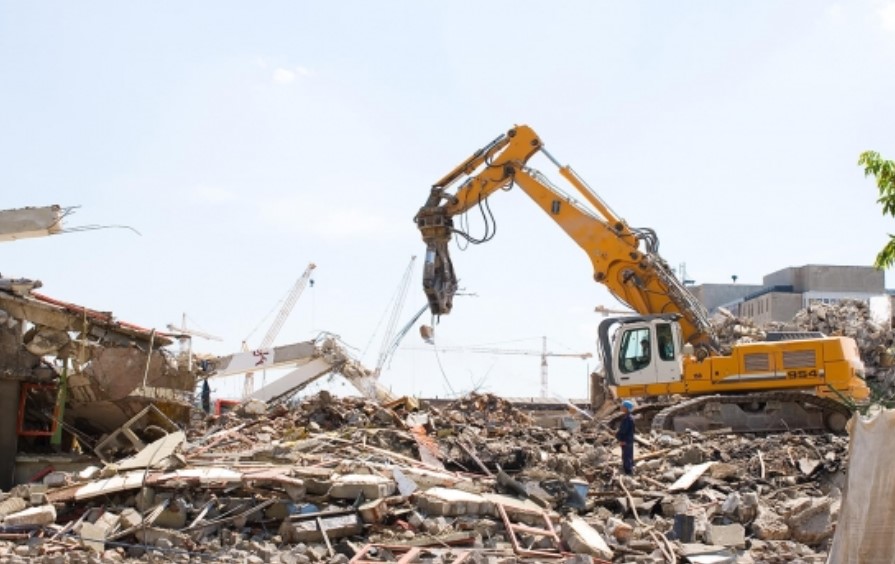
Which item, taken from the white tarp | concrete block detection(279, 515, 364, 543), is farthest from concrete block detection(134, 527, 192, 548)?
the white tarp

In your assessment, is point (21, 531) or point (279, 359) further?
point (279, 359)

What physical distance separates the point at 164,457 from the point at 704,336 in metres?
9.79

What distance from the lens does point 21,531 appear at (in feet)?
31.1

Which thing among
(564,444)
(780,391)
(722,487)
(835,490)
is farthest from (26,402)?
(780,391)

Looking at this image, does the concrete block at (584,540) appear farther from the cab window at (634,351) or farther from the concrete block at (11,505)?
the cab window at (634,351)

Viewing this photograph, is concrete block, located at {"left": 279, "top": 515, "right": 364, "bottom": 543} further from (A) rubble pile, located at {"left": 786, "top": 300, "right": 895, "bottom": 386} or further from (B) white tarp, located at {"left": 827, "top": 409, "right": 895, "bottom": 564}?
(A) rubble pile, located at {"left": 786, "top": 300, "right": 895, "bottom": 386}

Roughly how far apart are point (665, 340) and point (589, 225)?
2381mm

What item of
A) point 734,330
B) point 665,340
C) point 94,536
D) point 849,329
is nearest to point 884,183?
point 94,536

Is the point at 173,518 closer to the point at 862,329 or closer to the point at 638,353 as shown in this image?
the point at 638,353

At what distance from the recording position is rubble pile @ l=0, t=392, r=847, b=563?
30.1ft

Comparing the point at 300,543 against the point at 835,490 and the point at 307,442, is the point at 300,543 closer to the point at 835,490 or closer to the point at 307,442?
the point at 307,442

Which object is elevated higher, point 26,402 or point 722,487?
point 26,402

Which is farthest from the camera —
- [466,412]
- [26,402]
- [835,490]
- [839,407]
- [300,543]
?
[466,412]

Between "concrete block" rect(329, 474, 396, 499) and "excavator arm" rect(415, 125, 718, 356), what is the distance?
7.22 m
